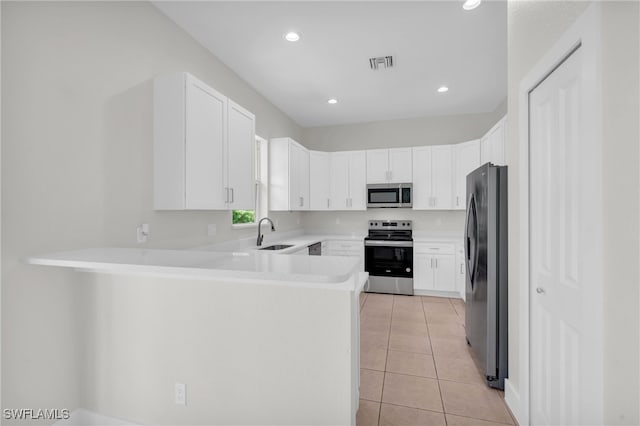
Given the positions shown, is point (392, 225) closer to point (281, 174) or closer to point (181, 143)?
point (281, 174)

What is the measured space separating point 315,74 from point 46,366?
3.53m

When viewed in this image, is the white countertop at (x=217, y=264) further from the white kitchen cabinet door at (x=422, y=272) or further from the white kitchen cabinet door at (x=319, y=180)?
the white kitchen cabinet door at (x=319, y=180)

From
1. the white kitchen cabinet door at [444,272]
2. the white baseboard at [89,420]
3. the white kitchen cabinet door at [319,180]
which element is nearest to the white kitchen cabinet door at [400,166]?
the white kitchen cabinet door at [319,180]

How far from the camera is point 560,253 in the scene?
4.55 ft

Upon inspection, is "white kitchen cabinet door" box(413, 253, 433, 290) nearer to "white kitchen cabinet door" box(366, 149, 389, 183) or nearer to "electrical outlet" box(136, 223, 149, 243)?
"white kitchen cabinet door" box(366, 149, 389, 183)

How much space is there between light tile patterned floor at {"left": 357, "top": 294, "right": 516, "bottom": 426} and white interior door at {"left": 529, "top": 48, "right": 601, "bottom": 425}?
0.42m

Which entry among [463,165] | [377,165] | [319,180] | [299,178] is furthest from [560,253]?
[319,180]

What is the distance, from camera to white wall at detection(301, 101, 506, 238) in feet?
16.4

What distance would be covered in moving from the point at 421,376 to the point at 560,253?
1521 mm

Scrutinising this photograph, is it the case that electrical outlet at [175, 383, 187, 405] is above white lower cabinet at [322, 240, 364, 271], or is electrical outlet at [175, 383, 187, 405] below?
below

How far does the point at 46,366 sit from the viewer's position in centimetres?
161

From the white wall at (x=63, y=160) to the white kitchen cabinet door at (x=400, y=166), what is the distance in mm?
3714

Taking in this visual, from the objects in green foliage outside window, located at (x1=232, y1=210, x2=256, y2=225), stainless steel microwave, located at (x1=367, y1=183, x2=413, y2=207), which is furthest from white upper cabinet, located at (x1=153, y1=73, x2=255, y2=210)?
stainless steel microwave, located at (x1=367, y1=183, x2=413, y2=207)

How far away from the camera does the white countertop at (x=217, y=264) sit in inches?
44.3
